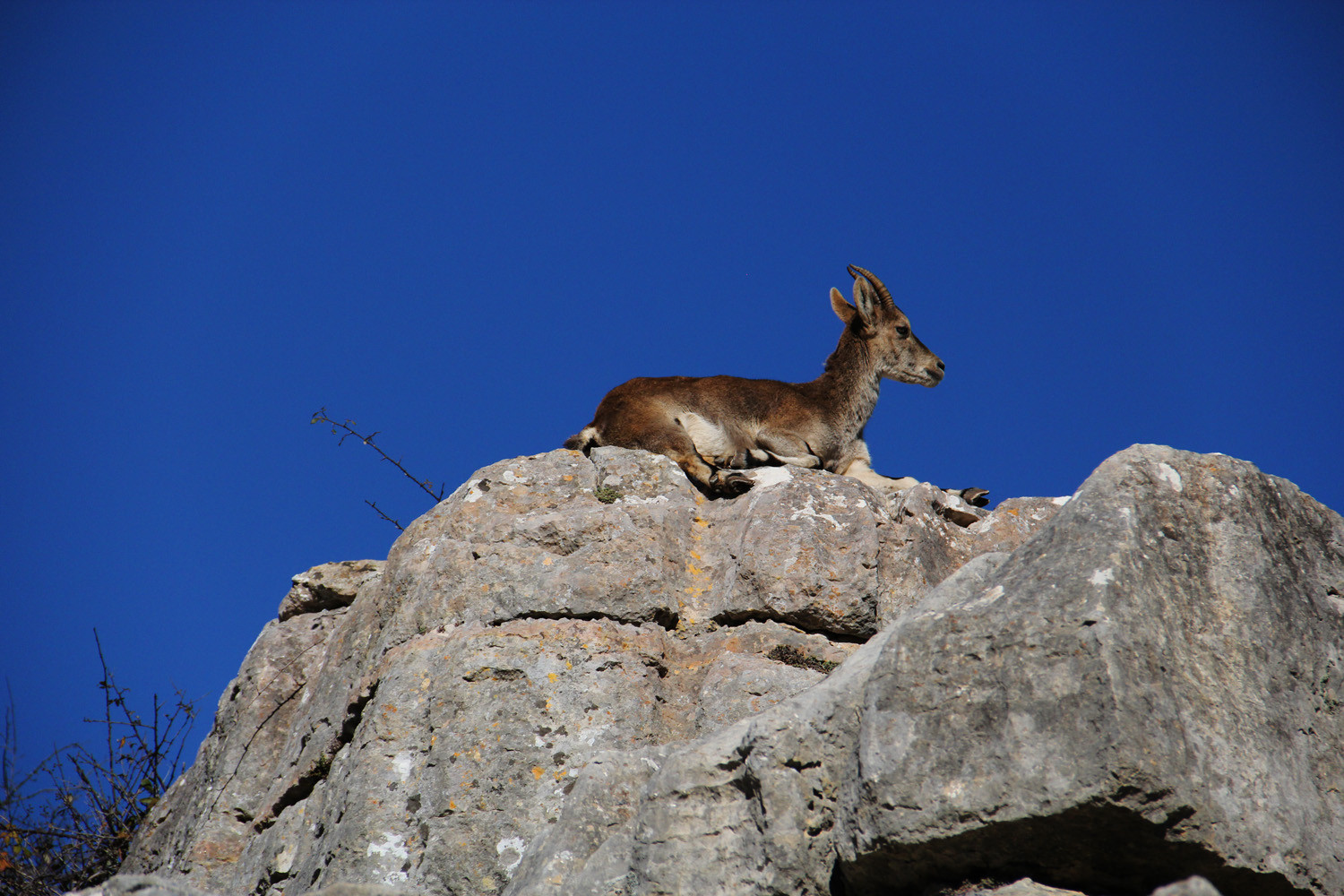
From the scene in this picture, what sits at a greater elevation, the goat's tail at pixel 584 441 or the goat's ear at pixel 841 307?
the goat's ear at pixel 841 307

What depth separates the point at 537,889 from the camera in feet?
11.6

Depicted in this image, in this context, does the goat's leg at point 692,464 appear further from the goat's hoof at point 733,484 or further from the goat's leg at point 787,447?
the goat's leg at point 787,447

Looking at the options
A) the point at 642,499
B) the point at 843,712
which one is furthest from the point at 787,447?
the point at 843,712

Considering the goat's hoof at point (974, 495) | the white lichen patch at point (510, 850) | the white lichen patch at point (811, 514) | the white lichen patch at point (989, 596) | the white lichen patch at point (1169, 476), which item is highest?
the goat's hoof at point (974, 495)

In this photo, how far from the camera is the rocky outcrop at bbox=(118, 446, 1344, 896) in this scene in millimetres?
2842

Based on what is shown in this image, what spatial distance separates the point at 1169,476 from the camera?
11.3 ft

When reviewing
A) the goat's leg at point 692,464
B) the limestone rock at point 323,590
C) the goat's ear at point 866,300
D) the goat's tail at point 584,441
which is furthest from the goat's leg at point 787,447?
the limestone rock at point 323,590

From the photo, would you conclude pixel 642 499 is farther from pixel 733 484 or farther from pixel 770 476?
pixel 770 476

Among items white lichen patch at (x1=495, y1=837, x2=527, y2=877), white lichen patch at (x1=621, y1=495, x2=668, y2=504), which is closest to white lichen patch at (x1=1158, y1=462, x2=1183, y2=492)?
white lichen patch at (x1=495, y1=837, x2=527, y2=877)

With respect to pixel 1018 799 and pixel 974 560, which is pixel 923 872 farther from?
pixel 974 560

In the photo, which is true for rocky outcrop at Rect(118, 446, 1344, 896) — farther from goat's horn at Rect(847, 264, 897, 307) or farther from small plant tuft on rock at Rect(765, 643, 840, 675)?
goat's horn at Rect(847, 264, 897, 307)

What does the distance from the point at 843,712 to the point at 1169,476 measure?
1324mm

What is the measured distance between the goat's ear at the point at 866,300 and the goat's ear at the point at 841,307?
0.15 metres

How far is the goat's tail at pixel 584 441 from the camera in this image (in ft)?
26.8
